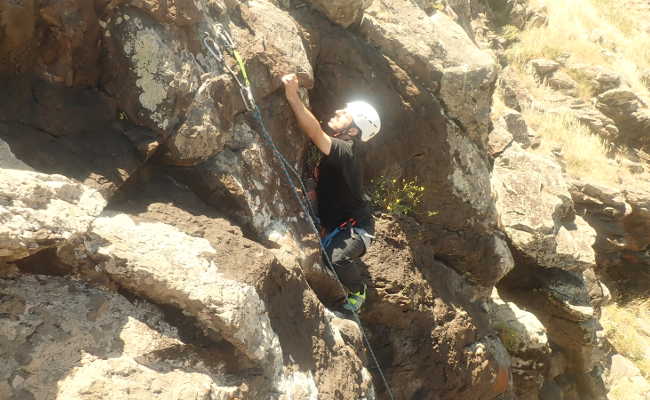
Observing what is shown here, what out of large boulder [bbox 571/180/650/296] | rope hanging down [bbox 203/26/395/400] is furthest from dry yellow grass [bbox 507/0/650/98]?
rope hanging down [bbox 203/26/395/400]

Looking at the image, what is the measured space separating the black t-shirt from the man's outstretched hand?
62 cm

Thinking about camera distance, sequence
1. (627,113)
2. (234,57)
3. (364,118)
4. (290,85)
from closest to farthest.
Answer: (234,57)
(290,85)
(364,118)
(627,113)

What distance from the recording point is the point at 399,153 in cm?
677

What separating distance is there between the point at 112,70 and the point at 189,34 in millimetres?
789

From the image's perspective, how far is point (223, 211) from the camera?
178 inches

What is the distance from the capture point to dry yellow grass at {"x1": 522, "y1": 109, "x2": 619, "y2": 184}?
44.2ft

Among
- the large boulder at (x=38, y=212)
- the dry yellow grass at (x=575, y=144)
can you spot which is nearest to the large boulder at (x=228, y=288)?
the large boulder at (x=38, y=212)

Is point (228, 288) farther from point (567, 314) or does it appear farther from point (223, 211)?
point (567, 314)

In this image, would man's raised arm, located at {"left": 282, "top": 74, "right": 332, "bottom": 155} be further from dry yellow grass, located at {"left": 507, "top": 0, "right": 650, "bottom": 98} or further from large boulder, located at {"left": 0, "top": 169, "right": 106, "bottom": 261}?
dry yellow grass, located at {"left": 507, "top": 0, "right": 650, "bottom": 98}

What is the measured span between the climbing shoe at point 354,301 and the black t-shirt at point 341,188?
29.4 inches

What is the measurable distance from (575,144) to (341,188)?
10.8m

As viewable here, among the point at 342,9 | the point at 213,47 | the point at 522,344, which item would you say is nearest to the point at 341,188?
the point at 213,47

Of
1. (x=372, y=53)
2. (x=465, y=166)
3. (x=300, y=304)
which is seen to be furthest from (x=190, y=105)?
(x=465, y=166)

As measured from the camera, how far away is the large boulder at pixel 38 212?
281cm
